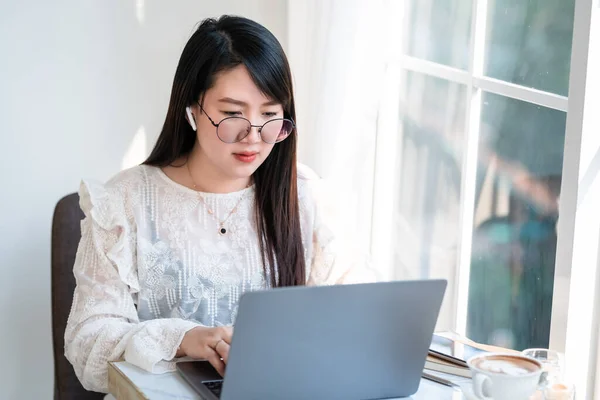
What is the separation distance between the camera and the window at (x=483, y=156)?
1.68 meters

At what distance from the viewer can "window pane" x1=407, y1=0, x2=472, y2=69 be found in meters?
1.93

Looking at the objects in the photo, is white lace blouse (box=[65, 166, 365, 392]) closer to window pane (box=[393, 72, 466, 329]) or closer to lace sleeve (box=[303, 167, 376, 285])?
lace sleeve (box=[303, 167, 376, 285])

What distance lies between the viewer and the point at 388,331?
1214 millimetres

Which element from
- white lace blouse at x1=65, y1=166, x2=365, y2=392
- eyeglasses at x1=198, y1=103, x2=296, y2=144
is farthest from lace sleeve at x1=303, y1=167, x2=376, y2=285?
eyeglasses at x1=198, y1=103, x2=296, y2=144

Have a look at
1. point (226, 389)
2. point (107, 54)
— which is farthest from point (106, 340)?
point (107, 54)

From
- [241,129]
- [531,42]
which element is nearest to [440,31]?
[531,42]

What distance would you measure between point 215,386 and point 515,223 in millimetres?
773

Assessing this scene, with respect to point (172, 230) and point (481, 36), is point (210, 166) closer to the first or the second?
point (172, 230)

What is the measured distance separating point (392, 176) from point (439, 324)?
1.33 ft

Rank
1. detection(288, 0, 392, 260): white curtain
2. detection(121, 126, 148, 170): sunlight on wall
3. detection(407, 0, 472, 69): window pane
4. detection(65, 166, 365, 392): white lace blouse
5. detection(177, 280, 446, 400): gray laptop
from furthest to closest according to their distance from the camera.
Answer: detection(121, 126, 148, 170): sunlight on wall → detection(288, 0, 392, 260): white curtain → detection(407, 0, 472, 69): window pane → detection(65, 166, 365, 392): white lace blouse → detection(177, 280, 446, 400): gray laptop

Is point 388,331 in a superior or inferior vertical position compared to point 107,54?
inferior

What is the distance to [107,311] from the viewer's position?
156cm

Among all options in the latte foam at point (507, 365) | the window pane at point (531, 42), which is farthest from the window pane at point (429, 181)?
the latte foam at point (507, 365)

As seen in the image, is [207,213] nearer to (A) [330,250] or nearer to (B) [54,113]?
(A) [330,250]
